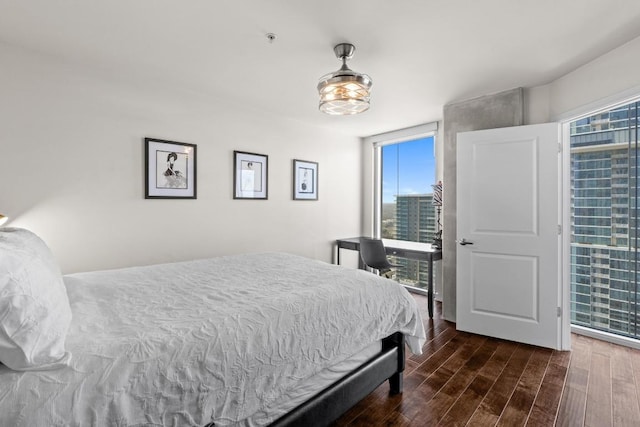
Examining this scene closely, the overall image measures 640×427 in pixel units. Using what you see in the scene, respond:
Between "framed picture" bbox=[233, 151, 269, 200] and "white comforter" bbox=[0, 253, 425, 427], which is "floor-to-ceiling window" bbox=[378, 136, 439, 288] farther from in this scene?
"white comforter" bbox=[0, 253, 425, 427]

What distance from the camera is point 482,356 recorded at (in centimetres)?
265

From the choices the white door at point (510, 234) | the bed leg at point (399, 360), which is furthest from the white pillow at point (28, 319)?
the white door at point (510, 234)

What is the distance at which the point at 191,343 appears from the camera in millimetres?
1210

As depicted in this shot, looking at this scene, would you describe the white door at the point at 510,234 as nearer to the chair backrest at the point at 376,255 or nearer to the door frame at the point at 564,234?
the door frame at the point at 564,234

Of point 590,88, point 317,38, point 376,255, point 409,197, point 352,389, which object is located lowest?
point 352,389

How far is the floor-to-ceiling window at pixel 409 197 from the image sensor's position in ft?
14.5

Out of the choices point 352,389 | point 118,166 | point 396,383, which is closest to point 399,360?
point 396,383

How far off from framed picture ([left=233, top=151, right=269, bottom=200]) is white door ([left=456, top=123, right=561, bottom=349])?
223 cm

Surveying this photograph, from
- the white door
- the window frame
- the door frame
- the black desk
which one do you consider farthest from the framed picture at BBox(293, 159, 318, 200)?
the door frame

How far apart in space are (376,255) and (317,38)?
2.69 meters

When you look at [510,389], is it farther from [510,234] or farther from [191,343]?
[191,343]

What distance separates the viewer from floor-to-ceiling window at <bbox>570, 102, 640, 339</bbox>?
2.88m

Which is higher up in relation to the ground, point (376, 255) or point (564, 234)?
point (564, 234)

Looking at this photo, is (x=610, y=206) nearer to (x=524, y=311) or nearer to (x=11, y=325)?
(x=524, y=311)
